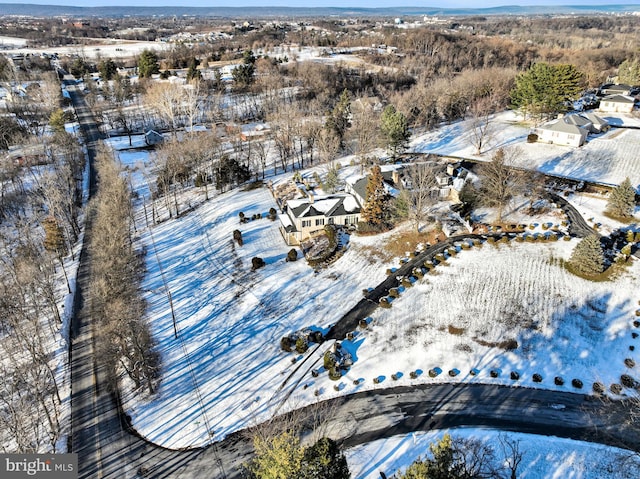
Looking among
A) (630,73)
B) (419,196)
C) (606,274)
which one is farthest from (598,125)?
(419,196)

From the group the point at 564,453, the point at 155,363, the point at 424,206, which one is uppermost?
the point at 424,206

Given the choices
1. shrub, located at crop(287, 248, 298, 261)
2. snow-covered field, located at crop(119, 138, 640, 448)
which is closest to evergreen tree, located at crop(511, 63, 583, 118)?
snow-covered field, located at crop(119, 138, 640, 448)

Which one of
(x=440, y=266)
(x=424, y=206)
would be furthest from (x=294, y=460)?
(x=424, y=206)

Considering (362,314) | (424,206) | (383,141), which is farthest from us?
(383,141)

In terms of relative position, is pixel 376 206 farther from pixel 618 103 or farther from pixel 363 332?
pixel 618 103

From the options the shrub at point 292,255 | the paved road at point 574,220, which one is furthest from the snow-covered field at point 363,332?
the paved road at point 574,220

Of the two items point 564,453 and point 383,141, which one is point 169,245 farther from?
point 564,453
